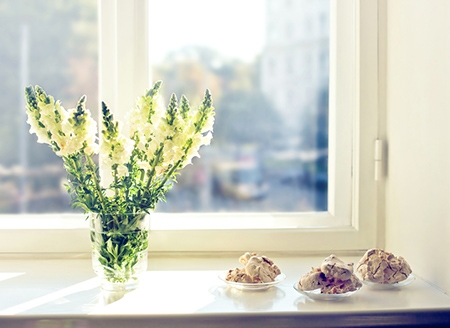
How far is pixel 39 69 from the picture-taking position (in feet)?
4.25

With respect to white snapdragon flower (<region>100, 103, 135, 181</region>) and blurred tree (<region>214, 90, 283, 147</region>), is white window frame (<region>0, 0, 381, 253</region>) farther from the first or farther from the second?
white snapdragon flower (<region>100, 103, 135, 181</region>)

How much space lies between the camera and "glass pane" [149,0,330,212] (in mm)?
1311

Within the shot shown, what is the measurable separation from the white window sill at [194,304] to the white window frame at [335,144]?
0.14 metres

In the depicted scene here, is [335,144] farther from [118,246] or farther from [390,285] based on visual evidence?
[118,246]

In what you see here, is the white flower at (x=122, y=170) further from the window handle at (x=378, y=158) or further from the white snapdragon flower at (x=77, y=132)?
the window handle at (x=378, y=158)

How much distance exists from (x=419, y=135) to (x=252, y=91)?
18.7 inches

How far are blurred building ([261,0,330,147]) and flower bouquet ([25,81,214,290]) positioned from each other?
0.43 m

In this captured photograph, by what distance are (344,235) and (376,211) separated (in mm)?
108

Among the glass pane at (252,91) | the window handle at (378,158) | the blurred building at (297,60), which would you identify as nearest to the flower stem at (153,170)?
the glass pane at (252,91)

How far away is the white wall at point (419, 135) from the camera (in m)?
0.95

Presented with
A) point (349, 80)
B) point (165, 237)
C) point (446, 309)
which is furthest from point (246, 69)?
point (446, 309)

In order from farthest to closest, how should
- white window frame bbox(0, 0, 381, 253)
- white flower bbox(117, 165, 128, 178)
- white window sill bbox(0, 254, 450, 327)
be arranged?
white window frame bbox(0, 0, 381, 253), white flower bbox(117, 165, 128, 178), white window sill bbox(0, 254, 450, 327)

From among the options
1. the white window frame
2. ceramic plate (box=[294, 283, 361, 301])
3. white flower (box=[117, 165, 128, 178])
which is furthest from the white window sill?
white flower (box=[117, 165, 128, 178])

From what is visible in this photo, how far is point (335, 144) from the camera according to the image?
1305 mm
